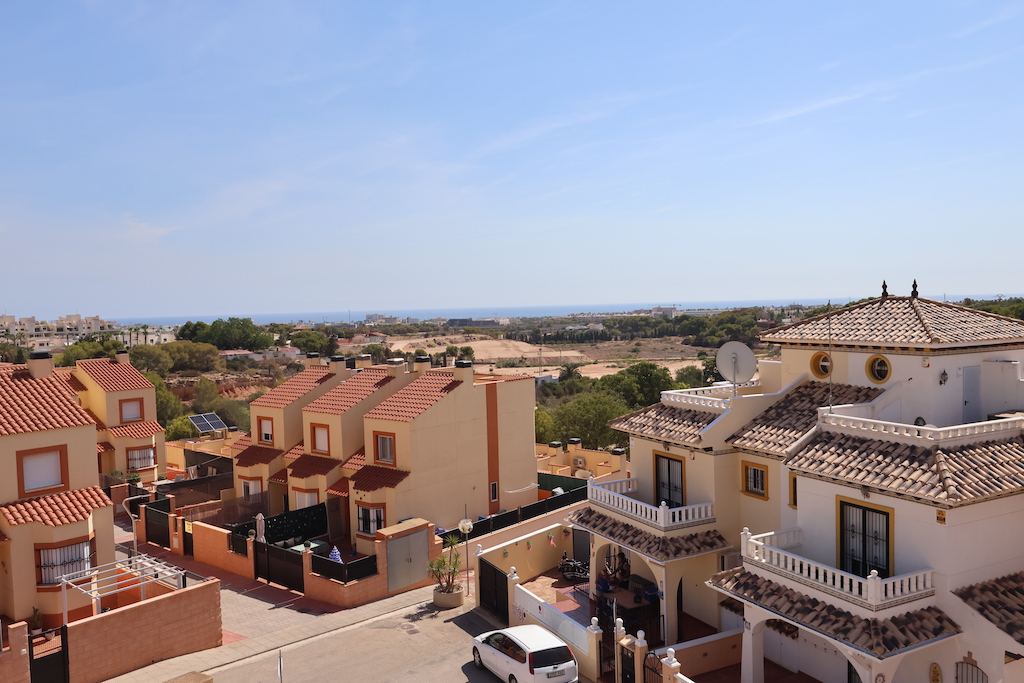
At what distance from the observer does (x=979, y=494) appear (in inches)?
599

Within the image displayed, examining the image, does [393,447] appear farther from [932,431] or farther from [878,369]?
[932,431]

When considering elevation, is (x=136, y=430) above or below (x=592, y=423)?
above

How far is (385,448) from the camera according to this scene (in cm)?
3011

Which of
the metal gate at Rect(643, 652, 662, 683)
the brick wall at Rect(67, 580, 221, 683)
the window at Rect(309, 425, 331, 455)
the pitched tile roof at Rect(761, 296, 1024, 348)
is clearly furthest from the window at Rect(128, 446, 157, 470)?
the pitched tile roof at Rect(761, 296, 1024, 348)

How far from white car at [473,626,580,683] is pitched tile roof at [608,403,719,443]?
6913mm

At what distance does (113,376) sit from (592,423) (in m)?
29.6

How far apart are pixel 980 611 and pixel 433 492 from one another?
19.6 meters

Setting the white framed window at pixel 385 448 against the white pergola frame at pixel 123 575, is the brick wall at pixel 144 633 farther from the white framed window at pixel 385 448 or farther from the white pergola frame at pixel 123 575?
the white framed window at pixel 385 448

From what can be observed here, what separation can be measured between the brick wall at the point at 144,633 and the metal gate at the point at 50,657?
155 mm

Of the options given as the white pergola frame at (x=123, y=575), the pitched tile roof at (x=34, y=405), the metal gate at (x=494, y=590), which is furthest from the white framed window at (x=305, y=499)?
the metal gate at (x=494, y=590)

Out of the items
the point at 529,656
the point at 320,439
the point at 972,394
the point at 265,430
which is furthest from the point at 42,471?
the point at 972,394

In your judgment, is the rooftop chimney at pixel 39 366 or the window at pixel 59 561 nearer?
the window at pixel 59 561

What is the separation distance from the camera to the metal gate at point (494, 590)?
73.2 ft

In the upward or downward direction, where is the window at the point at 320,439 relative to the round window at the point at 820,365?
downward
